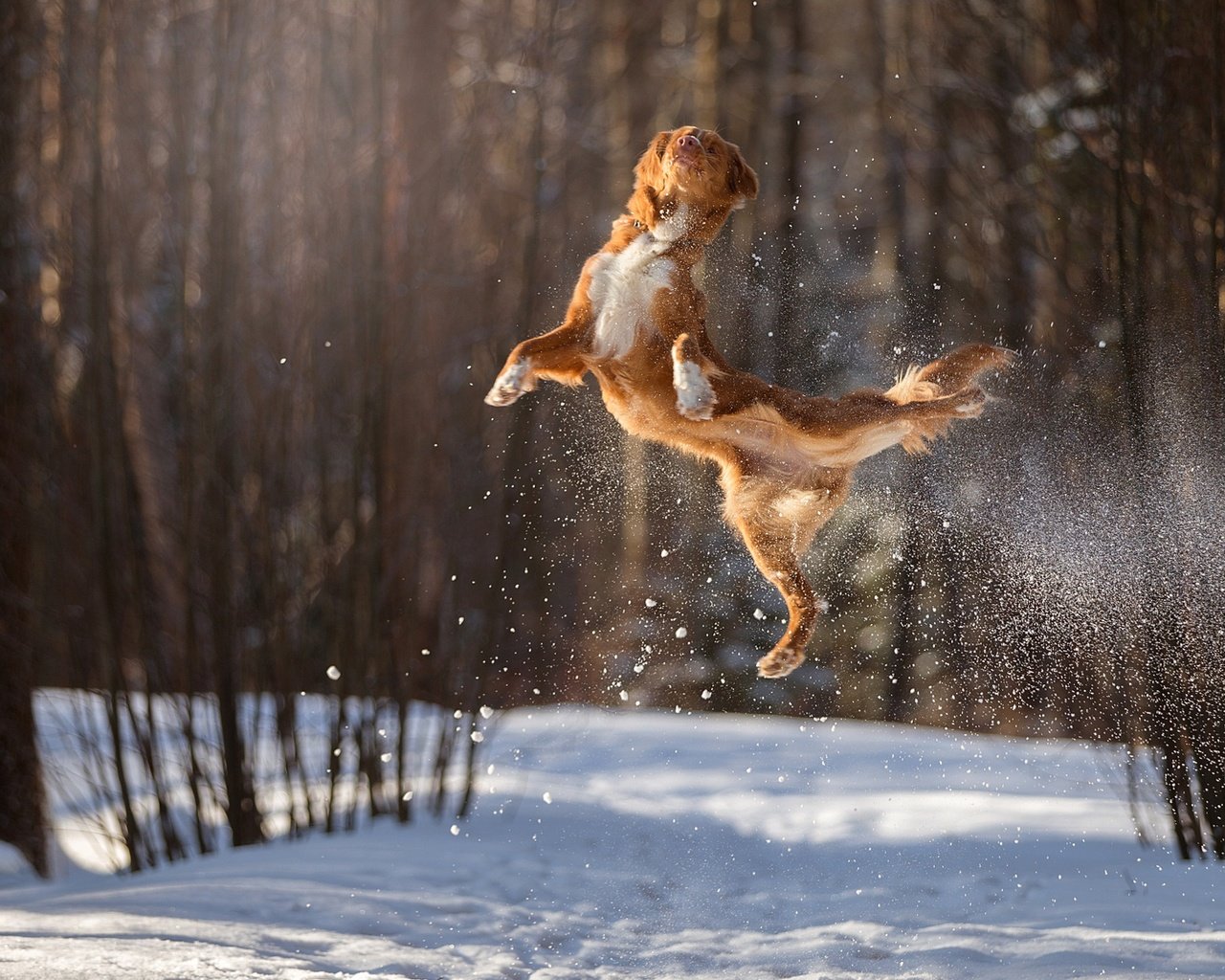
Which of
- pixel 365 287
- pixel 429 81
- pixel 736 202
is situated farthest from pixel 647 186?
pixel 429 81

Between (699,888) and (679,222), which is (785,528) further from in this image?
(699,888)

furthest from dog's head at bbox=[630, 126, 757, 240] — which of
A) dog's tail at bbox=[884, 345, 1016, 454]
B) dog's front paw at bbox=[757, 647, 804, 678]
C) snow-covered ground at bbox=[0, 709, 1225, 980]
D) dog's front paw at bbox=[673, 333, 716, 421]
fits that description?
snow-covered ground at bbox=[0, 709, 1225, 980]

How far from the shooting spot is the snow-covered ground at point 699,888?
16.4 feet

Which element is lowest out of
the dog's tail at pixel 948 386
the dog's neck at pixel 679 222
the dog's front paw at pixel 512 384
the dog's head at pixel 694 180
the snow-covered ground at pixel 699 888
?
the snow-covered ground at pixel 699 888

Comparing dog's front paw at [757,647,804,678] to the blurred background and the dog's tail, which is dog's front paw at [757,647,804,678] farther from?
the blurred background

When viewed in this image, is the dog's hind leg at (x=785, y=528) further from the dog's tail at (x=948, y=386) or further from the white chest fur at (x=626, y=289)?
the white chest fur at (x=626, y=289)

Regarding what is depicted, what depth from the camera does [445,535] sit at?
7.39 meters

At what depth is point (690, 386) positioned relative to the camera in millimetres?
4000

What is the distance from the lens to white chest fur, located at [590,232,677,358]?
165 inches

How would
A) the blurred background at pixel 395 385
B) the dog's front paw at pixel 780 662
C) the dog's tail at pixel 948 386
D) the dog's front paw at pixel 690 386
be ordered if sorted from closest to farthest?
the dog's front paw at pixel 690 386 → the dog's tail at pixel 948 386 → the dog's front paw at pixel 780 662 → the blurred background at pixel 395 385

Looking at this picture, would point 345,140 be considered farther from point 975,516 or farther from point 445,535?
Result: point 975,516

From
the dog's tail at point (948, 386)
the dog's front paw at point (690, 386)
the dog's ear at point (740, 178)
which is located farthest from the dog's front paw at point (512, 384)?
the dog's tail at point (948, 386)

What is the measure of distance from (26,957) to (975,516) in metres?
5.42

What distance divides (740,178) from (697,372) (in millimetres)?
617
